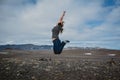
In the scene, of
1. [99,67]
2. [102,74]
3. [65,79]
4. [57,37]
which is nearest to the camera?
[57,37]

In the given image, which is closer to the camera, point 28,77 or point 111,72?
point 28,77

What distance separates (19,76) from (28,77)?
47 cm

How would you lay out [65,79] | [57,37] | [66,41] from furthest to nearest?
[65,79] → [66,41] → [57,37]

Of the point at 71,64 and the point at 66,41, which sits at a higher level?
the point at 66,41

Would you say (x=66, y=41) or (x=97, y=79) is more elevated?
(x=66, y=41)

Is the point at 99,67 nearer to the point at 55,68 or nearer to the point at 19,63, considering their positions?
the point at 55,68

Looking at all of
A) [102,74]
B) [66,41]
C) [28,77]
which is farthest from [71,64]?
[66,41]

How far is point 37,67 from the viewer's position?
1311 centimetres

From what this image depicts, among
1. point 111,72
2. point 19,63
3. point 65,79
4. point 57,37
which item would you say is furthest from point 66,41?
point 19,63

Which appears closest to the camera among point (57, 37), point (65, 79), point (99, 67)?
point (57, 37)

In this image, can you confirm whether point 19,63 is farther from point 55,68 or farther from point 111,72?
point 111,72

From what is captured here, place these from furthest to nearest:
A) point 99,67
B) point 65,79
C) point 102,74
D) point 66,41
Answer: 1. point 99,67
2. point 102,74
3. point 65,79
4. point 66,41

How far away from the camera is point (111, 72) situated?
42.4 feet

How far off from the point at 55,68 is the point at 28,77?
207 cm
